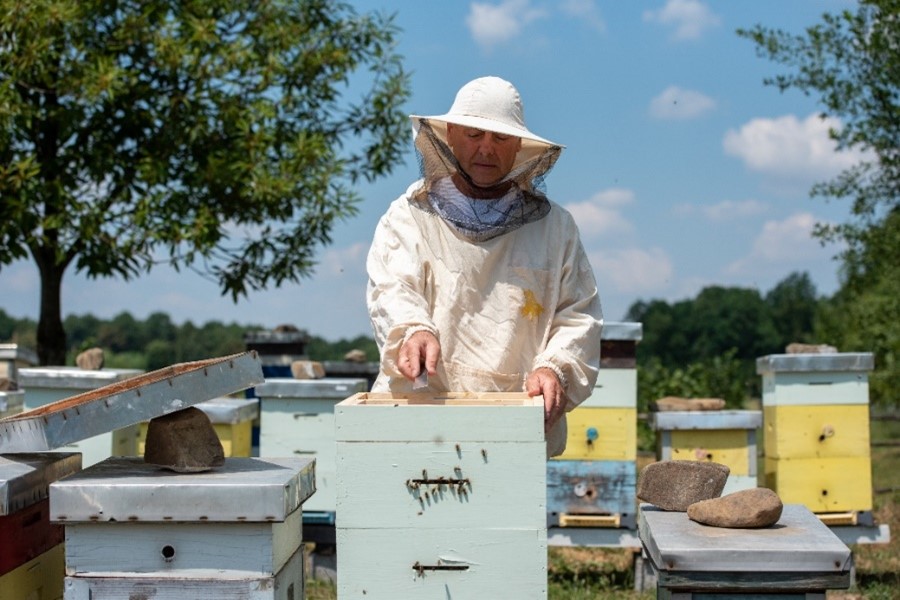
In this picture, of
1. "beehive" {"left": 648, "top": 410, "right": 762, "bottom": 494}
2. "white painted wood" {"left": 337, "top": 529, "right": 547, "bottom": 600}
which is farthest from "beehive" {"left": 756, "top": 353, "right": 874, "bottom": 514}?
"white painted wood" {"left": 337, "top": 529, "right": 547, "bottom": 600}

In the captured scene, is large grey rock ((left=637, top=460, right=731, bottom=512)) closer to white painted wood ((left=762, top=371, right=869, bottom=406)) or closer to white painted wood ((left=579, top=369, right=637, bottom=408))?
white painted wood ((left=579, top=369, right=637, bottom=408))

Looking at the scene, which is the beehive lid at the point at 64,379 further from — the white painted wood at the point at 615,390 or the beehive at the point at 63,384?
the white painted wood at the point at 615,390

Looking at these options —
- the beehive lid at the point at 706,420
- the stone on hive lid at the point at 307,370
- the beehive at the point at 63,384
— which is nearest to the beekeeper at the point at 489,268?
the beehive at the point at 63,384

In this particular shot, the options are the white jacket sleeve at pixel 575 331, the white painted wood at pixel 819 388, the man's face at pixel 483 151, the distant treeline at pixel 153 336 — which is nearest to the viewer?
the white jacket sleeve at pixel 575 331

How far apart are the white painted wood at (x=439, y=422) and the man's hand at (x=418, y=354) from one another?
207mm

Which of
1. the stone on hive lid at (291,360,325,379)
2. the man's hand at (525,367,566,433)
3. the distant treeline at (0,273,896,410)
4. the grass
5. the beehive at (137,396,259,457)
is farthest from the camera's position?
the distant treeline at (0,273,896,410)

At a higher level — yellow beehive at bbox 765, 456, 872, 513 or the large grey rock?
the large grey rock

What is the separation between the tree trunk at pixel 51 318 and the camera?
321 inches

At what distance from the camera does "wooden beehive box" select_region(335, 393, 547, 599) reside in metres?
2.25

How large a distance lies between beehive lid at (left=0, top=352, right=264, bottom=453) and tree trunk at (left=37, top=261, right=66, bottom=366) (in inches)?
233

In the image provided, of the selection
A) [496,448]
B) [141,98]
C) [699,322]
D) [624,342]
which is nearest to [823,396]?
[624,342]

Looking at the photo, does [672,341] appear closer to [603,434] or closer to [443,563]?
[603,434]

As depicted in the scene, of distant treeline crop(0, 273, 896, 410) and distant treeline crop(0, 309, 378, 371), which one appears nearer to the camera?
distant treeline crop(0, 273, 896, 410)

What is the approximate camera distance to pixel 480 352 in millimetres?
2795
